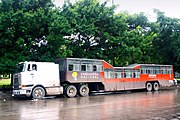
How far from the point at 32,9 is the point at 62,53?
5.00 metres

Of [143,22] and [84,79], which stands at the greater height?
[143,22]

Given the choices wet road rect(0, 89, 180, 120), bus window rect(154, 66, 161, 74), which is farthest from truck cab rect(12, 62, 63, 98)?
bus window rect(154, 66, 161, 74)

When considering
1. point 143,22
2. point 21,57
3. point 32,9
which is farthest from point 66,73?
point 143,22

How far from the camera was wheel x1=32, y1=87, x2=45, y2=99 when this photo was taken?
18.0 metres

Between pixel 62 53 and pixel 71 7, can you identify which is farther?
pixel 71 7

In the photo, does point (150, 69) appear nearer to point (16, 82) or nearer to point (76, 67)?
point (76, 67)

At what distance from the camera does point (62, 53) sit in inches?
847

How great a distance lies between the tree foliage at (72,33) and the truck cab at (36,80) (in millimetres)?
2182

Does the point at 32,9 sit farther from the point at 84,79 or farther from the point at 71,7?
the point at 84,79

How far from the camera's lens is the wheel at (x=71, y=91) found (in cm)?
1964

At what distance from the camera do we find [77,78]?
66.1 feet

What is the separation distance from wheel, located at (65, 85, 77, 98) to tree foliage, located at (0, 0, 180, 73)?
9.80 ft

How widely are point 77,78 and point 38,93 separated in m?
3.51

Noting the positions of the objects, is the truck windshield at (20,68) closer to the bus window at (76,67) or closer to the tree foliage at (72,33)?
the tree foliage at (72,33)
